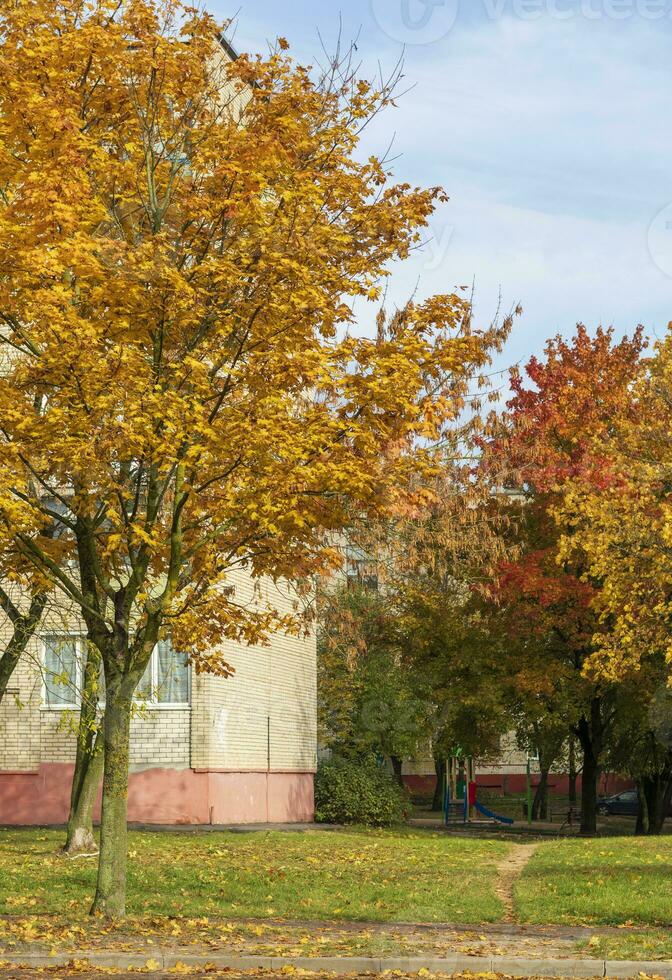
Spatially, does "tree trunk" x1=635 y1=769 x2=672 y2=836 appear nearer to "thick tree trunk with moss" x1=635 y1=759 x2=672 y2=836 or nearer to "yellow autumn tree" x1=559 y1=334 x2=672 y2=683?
"thick tree trunk with moss" x1=635 y1=759 x2=672 y2=836

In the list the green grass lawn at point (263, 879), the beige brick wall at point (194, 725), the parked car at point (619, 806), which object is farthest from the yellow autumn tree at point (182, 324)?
the parked car at point (619, 806)

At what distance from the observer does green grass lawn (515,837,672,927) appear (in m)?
13.9

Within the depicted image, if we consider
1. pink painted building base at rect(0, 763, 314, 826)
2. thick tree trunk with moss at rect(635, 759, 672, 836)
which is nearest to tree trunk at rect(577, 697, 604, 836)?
thick tree trunk with moss at rect(635, 759, 672, 836)

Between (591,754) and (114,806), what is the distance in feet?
78.9

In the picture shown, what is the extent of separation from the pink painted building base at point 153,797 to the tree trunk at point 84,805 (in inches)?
260

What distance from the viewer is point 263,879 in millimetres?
16938

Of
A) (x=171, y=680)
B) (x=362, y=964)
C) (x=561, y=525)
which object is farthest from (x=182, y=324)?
(x=561, y=525)

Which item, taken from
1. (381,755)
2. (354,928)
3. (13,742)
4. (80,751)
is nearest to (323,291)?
(354,928)

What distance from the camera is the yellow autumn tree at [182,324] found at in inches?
487

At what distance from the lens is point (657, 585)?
18688mm

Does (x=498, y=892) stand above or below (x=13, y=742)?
below

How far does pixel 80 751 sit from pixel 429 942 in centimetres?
1063

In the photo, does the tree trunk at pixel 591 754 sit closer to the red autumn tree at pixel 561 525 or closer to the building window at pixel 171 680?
the red autumn tree at pixel 561 525

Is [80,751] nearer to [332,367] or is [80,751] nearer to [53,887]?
[53,887]
